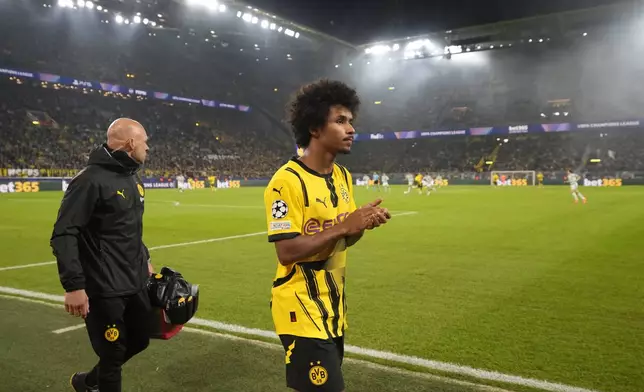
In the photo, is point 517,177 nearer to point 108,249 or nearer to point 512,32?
point 512,32

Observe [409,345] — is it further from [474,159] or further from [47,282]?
[474,159]

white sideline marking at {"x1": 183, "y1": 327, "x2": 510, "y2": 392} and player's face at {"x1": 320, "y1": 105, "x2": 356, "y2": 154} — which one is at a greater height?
player's face at {"x1": 320, "y1": 105, "x2": 356, "y2": 154}

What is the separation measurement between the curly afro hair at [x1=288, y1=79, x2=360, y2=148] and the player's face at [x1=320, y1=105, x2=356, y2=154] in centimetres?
3

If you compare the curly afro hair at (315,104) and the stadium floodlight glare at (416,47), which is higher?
the stadium floodlight glare at (416,47)

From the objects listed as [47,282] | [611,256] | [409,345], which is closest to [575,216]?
[611,256]

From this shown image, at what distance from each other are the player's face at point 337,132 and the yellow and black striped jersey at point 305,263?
0.19m

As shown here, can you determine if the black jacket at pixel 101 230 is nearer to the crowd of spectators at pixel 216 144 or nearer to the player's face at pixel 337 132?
the player's face at pixel 337 132

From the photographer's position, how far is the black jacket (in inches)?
127

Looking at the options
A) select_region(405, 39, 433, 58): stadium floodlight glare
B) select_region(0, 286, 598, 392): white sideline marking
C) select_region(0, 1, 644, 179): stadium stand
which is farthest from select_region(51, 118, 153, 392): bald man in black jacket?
select_region(405, 39, 433, 58): stadium floodlight glare

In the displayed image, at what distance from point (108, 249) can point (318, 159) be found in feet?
5.35

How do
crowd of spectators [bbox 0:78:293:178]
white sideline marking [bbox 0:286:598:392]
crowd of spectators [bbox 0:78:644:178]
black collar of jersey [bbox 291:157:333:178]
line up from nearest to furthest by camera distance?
black collar of jersey [bbox 291:157:333:178]
white sideline marking [bbox 0:286:598:392]
crowd of spectators [bbox 0:78:293:178]
crowd of spectators [bbox 0:78:644:178]

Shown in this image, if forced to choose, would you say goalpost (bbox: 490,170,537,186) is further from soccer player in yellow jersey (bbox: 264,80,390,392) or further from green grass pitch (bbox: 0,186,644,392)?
soccer player in yellow jersey (bbox: 264,80,390,392)

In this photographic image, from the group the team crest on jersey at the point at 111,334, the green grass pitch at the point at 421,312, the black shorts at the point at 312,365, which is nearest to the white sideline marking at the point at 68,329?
the green grass pitch at the point at 421,312

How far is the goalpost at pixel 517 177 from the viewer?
54.3 m
